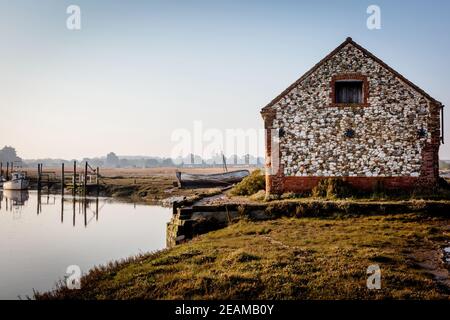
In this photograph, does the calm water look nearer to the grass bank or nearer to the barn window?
the grass bank

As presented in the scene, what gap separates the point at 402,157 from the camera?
59.9 feet

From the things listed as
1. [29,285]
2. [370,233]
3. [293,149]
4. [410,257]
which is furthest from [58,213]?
[410,257]

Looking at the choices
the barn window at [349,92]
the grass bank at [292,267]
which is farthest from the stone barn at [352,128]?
the grass bank at [292,267]

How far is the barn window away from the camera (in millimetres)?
19047

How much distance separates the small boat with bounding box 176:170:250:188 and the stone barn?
958 inches

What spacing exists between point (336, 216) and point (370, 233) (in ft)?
8.76

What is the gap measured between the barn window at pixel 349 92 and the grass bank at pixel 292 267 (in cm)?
729

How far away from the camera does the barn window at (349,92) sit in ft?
62.5

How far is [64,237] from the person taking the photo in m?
23.9

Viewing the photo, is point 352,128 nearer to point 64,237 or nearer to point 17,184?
point 64,237

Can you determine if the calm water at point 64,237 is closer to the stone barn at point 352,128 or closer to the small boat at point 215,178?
the small boat at point 215,178

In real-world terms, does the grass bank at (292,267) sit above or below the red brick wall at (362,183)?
below

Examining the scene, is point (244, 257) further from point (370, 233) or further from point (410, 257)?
point (370, 233)

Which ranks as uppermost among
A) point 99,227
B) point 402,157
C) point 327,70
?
point 327,70
